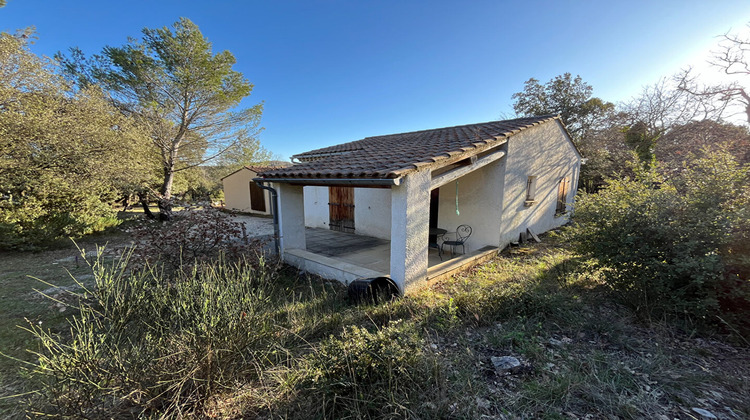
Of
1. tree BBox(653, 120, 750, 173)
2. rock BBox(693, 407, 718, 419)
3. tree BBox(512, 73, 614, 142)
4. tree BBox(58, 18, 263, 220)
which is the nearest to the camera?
rock BBox(693, 407, 718, 419)

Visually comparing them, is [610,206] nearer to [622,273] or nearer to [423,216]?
[622,273]

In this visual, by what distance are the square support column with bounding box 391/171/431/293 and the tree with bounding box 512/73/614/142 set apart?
21250 millimetres

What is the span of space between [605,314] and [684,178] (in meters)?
2.77

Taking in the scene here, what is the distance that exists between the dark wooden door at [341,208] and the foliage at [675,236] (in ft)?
26.9

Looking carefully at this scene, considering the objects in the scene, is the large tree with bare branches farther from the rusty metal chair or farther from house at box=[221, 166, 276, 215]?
house at box=[221, 166, 276, 215]

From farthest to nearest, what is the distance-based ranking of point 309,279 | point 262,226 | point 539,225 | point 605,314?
point 262,226 → point 539,225 → point 309,279 → point 605,314

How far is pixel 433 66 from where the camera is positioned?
11445 millimetres

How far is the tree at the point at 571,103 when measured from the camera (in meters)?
20.5

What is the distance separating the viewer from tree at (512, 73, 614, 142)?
20.5 meters

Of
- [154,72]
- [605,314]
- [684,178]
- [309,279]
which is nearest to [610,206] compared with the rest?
[684,178]

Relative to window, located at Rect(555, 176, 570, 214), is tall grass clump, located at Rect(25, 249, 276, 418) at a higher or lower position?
lower

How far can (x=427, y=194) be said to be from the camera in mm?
5234

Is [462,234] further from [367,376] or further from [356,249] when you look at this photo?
[367,376]

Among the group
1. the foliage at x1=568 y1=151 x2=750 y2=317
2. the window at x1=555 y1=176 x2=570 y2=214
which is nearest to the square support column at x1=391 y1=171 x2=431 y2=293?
the foliage at x1=568 y1=151 x2=750 y2=317
